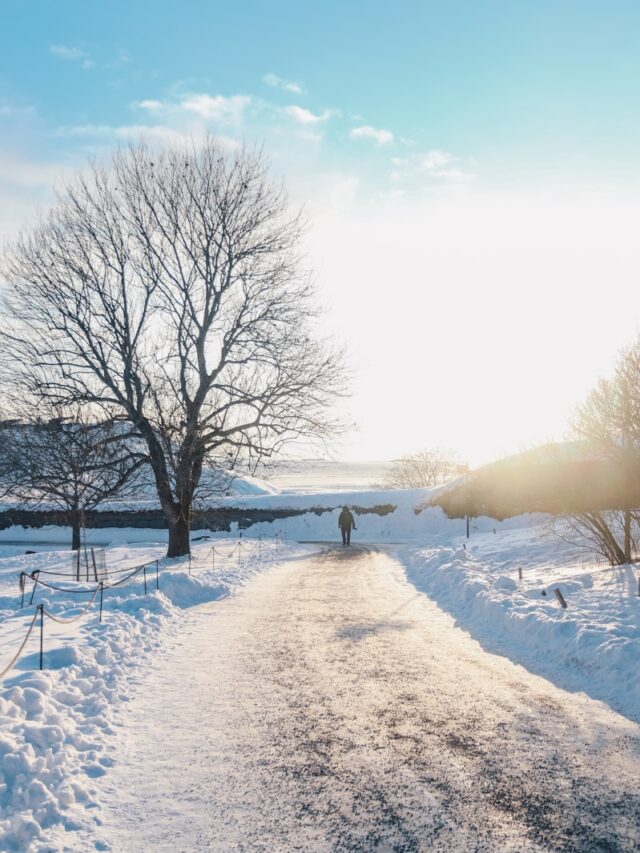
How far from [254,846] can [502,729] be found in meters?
3.03

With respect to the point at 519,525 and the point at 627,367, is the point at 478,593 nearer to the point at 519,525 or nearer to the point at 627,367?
the point at 627,367

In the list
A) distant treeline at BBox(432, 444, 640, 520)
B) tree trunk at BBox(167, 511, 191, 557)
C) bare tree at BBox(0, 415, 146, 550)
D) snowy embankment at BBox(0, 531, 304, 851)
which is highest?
bare tree at BBox(0, 415, 146, 550)

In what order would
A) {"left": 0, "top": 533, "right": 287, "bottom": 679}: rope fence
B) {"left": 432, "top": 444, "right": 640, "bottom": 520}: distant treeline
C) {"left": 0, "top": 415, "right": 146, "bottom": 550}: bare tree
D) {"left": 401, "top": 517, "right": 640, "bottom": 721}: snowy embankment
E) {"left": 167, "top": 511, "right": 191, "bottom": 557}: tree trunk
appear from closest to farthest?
{"left": 401, "top": 517, "right": 640, "bottom": 721}: snowy embankment → {"left": 0, "top": 533, "right": 287, "bottom": 679}: rope fence → {"left": 432, "top": 444, "right": 640, "bottom": 520}: distant treeline → {"left": 0, "top": 415, "right": 146, "bottom": 550}: bare tree → {"left": 167, "top": 511, "right": 191, "bottom": 557}: tree trunk

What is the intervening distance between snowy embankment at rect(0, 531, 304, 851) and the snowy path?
291 millimetres

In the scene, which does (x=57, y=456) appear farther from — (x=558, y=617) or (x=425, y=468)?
(x=425, y=468)

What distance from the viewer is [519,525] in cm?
3484

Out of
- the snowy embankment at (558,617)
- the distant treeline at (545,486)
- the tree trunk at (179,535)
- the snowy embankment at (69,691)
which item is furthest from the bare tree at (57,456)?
the distant treeline at (545,486)

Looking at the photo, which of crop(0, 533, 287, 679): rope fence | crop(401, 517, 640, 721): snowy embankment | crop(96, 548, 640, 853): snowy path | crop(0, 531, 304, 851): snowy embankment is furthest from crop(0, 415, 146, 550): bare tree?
crop(96, 548, 640, 853): snowy path

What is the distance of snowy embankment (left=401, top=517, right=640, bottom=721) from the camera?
7.83m

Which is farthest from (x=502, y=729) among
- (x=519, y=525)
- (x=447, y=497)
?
(x=447, y=497)

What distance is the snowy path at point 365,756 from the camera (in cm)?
434

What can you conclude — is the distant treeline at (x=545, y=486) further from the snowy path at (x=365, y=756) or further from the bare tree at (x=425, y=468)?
the bare tree at (x=425, y=468)

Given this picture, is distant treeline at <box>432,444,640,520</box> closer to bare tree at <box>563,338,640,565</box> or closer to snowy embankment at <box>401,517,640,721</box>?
bare tree at <box>563,338,640,565</box>

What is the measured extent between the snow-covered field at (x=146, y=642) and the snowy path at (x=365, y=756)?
366mm
